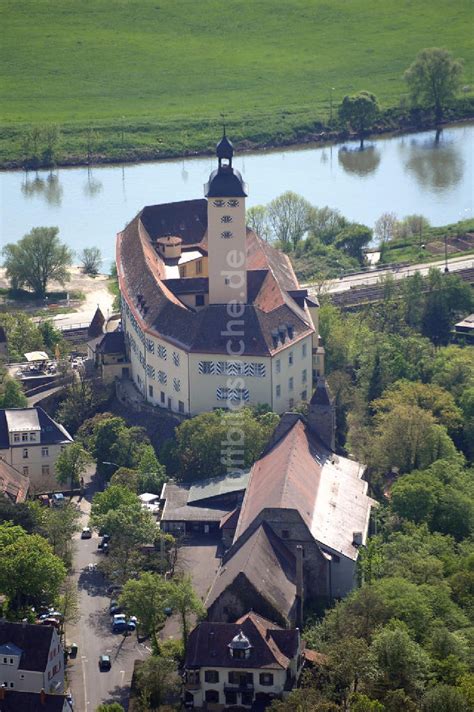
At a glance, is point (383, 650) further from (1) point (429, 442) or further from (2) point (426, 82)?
(2) point (426, 82)

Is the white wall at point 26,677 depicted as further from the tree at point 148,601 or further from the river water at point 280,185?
the river water at point 280,185

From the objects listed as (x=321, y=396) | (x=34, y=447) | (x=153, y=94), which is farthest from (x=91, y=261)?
(x=153, y=94)

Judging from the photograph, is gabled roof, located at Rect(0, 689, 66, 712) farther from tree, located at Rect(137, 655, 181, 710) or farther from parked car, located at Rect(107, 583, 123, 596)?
parked car, located at Rect(107, 583, 123, 596)

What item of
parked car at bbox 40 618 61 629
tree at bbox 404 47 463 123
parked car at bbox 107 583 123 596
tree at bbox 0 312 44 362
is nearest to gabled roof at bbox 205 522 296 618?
parked car at bbox 107 583 123 596

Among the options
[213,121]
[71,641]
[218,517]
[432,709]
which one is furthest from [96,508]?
[213,121]

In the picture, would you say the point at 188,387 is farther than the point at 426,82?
No

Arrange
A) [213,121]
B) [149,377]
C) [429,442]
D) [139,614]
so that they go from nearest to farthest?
1. [139,614]
2. [429,442]
3. [149,377]
4. [213,121]

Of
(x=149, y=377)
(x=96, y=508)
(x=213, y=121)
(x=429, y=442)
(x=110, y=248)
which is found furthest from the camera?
(x=213, y=121)
